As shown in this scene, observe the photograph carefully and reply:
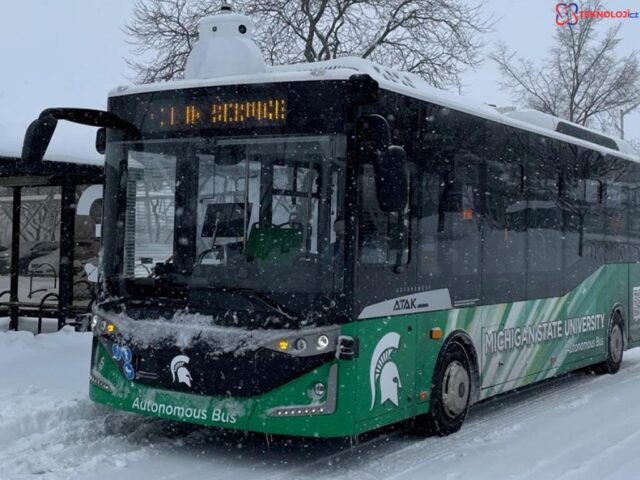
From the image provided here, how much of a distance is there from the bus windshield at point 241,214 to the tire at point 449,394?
1883 mm

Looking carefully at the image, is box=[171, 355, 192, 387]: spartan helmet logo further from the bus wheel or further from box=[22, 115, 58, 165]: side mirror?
the bus wheel

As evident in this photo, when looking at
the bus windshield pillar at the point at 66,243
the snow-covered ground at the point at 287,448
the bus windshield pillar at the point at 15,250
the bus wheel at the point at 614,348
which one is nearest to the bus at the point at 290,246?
the snow-covered ground at the point at 287,448

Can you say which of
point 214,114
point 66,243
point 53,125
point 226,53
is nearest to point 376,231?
point 214,114

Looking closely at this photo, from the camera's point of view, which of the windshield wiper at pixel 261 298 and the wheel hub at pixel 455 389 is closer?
the windshield wiper at pixel 261 298

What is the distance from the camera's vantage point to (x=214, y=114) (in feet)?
21.9

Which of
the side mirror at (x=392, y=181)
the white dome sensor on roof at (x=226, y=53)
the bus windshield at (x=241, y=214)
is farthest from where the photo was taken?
the white dome sensor on roof at (x=226, y=53)

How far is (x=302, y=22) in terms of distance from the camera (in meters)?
20.6

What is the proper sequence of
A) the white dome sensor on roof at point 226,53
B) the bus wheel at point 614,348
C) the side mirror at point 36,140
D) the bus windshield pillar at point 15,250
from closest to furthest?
1. the side mirror at point 36,140
2. the white dome sensor on roof at point 226,53
3. the bus wheel at point 614,348
4. the bus windshield pillar at point 15,250

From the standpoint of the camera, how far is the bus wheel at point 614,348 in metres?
11.8

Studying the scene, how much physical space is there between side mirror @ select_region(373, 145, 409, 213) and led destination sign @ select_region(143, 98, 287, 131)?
0.93 metres

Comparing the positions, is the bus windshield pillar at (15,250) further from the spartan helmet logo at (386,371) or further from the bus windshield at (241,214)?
the spartan helmet logo at (386,371)

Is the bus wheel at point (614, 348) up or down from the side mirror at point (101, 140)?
down

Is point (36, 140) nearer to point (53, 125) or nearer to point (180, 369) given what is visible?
point (53, 125)

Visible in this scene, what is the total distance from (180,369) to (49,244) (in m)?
8.42
